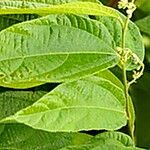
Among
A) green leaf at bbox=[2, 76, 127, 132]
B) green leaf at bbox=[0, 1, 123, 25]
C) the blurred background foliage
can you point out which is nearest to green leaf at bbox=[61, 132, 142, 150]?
green leaf at bbox=[2, 76, 127, 132]

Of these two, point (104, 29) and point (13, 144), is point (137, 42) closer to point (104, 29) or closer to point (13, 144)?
point (104, 29)

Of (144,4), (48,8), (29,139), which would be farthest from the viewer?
(144,4)

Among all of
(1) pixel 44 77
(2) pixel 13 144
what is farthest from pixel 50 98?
(2) pixel 13 144

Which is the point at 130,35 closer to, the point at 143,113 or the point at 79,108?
the point at 79,108

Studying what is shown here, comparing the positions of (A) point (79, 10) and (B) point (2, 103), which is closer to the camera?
(A) point (79, 10)

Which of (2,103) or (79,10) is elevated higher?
(79,10)

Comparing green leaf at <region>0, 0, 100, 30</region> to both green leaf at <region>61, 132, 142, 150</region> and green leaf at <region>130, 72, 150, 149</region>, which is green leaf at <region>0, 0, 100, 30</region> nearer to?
green leaf at <region>61, 132, 142, 150</region>

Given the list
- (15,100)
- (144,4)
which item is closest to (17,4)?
(15,100)
